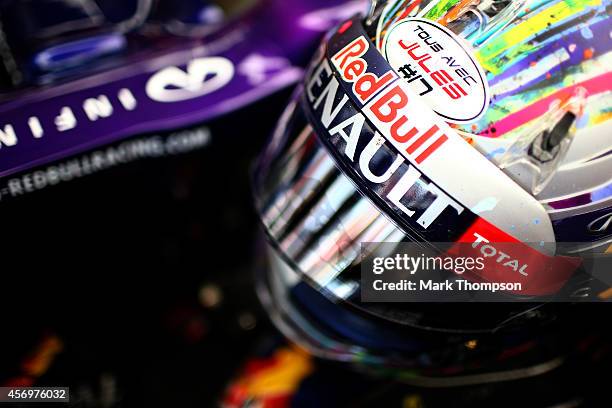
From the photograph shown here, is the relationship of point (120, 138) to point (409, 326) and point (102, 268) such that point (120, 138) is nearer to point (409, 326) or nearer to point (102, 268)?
point (102, 268)

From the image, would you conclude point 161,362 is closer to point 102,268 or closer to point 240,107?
point 102,268

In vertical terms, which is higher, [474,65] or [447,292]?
[474,65]

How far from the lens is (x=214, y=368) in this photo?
978mm

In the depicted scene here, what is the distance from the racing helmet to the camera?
620mm

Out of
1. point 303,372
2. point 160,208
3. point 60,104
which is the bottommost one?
point 303,372

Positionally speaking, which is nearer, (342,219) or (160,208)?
(342,219)

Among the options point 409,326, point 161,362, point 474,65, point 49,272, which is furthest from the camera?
point 161,362

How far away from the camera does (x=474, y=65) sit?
24.8 inches

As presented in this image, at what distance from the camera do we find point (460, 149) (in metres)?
0.62

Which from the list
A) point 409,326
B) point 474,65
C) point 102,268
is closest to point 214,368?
point 102,268

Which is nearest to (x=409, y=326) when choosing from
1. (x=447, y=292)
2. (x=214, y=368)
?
(x=447, y=292)

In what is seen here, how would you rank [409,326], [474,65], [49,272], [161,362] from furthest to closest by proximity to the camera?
1. [161,362]
2. [49,272]
3. [409,326]
4. [474,65]

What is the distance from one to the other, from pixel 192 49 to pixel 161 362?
47cm

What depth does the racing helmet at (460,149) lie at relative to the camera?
0.62 m
